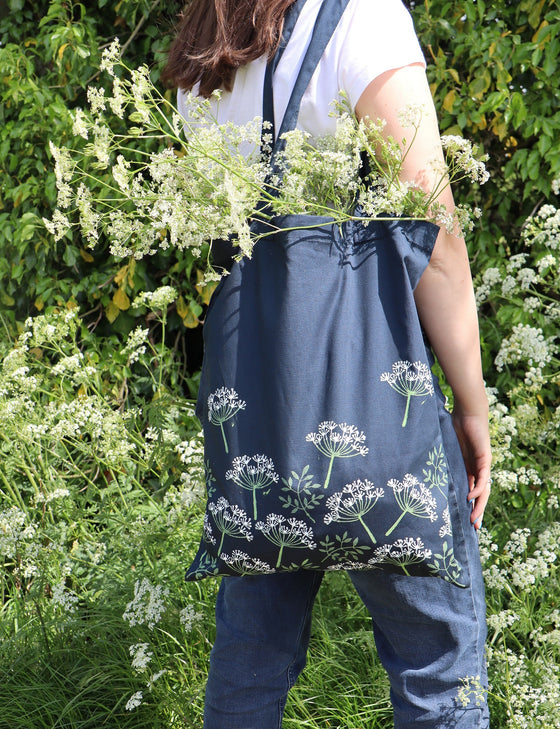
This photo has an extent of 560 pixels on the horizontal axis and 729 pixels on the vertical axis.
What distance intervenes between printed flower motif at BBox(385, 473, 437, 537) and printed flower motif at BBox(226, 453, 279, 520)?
176 millimetres

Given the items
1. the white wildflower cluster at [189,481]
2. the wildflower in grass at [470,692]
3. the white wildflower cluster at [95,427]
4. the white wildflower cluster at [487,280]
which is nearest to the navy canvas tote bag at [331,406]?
the wildflower in grass at [470,692]

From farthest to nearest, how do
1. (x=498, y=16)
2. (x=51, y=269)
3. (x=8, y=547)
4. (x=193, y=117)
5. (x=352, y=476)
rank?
(x=51, y=269) → (x=498, y=16) → (x=8, y=547) → (x=193, y=117) → (x=352, y=476)

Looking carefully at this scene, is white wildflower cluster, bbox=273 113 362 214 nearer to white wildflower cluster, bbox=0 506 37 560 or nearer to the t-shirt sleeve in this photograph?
the t-shirt sleeve

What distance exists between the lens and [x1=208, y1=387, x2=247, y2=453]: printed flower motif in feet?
3.78

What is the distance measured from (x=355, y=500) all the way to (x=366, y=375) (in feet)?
0.59

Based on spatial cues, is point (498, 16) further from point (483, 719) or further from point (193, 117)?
point (483, 719)

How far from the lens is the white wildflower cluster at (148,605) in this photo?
187cm

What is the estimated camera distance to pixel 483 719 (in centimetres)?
126

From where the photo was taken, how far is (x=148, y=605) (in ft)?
6.31

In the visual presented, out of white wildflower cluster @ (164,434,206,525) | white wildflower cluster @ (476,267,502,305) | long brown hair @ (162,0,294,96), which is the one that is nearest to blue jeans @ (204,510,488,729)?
white wildflower cluster @ (164,434,206,525)

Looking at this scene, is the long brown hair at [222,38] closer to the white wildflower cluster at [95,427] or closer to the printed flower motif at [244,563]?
the printed flower motif at [244,563]

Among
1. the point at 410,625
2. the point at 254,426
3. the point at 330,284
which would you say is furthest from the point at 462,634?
the point at 330,284

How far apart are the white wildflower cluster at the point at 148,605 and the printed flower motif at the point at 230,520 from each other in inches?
31.1

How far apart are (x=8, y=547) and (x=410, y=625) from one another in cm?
136
